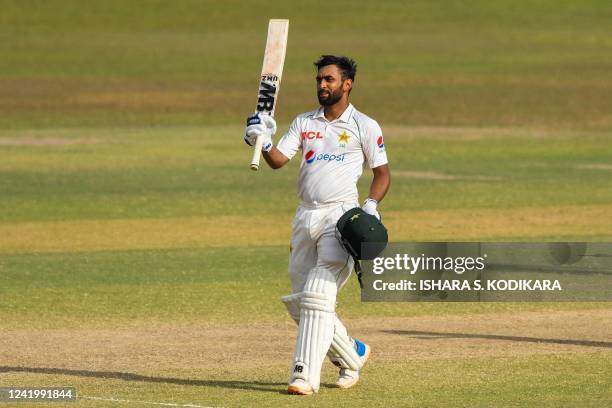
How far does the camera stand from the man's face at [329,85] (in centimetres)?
920

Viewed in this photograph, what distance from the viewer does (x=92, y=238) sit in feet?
60.6

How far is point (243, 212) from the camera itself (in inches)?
822

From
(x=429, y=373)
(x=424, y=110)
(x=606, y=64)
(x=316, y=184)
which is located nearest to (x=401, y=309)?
(x=429, y=373)

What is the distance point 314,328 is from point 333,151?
111 centimetres

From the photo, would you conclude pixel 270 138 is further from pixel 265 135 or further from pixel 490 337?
pixel 490 337

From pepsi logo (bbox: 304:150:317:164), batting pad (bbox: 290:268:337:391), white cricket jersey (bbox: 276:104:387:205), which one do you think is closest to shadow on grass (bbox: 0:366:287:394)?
batting pad (bbox: 290:268:337:391)

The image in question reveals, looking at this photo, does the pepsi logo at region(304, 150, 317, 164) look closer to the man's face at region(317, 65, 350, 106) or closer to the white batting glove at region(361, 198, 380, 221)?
the man's face at region(317, 65, 350, 106)

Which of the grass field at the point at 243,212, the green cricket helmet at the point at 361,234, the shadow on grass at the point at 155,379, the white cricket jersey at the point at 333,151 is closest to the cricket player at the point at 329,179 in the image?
the white cricket jersey at the point at 333,151

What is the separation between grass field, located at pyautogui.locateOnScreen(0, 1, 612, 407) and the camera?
990 centimetres

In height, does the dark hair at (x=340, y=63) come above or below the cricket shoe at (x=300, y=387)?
above

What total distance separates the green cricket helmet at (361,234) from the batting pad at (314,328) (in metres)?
0.28

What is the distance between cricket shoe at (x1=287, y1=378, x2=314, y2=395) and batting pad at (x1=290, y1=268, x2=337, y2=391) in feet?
0.07

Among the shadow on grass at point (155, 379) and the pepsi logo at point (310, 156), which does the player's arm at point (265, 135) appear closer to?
the pepsi logo at point (310, 156)

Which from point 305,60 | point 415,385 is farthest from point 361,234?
point 305,60
